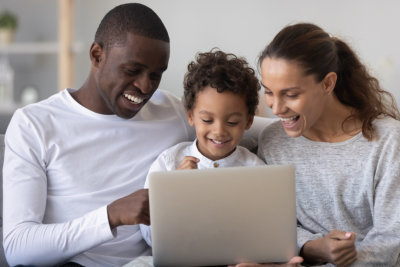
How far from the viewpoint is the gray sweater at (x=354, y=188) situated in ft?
5.24

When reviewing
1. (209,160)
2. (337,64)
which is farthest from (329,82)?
(209,160)

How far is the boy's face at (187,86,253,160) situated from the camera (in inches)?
66.5

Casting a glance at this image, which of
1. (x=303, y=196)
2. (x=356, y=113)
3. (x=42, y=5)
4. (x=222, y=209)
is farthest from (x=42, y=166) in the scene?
(x=42, y=5)

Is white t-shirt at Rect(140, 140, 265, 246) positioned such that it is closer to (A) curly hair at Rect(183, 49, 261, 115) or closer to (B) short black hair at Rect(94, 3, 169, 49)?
(A) curly hair at Rect(183, 49, 261, 115)

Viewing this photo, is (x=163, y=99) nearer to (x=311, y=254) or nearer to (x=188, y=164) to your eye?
(x=188, y=164)

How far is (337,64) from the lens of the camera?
68.9 inches

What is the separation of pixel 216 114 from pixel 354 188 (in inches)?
18.3

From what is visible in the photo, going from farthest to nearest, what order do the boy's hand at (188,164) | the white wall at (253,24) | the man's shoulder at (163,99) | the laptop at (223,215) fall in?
1. the white wall at (253,24)
2. the man's shoulder at (163,99)
3. the boy's hand at (188,164)
4. the laptop at (223,215)

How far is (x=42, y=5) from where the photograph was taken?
4.62m

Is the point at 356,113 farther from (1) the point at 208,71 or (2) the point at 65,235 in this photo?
(2) the point at 65,235

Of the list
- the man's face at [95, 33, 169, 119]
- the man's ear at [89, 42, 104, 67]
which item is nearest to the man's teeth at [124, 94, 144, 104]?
the man's face at [95, 33, 169, 119]

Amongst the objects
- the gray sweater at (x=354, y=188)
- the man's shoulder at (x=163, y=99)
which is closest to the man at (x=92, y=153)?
the man's shoulder at (x=163, y=99)

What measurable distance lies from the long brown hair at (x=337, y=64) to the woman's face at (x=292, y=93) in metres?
0.02

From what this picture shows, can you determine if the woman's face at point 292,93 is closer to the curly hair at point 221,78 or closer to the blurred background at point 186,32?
the curly hair at point 221,78
